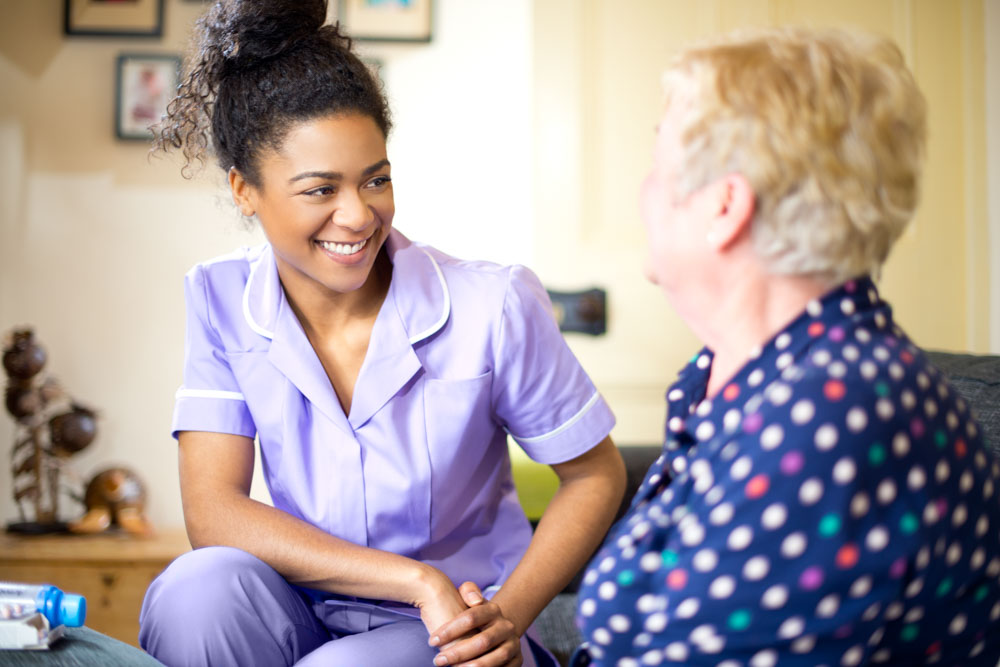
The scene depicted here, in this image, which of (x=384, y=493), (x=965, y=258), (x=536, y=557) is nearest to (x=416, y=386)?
(x=384, y=493)

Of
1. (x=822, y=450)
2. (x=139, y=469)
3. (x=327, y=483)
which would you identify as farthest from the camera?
(x=139, y=469)

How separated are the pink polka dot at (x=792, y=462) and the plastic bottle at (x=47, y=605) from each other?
74cm

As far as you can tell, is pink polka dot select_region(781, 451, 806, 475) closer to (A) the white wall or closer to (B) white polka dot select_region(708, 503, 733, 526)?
(B) white polka dot select_region(708, 503, 733, 526)

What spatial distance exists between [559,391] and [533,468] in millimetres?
606

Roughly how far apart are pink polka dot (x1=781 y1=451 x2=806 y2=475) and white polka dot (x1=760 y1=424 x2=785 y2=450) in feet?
0.04

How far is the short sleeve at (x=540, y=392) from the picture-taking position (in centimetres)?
127

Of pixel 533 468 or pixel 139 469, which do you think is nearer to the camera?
pixel 533 468

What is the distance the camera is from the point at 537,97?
8.39 feet

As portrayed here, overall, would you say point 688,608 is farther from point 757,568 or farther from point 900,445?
point 900,445

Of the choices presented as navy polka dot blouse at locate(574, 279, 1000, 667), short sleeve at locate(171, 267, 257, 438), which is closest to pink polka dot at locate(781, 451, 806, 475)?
navy polka dot blouse at locate(574, 279, 1000, 667)

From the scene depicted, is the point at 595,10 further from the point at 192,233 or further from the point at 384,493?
the point at 384,493

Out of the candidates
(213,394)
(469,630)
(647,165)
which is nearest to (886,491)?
(469,630)

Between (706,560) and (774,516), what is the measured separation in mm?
57

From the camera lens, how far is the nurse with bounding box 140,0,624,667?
3.93ft
